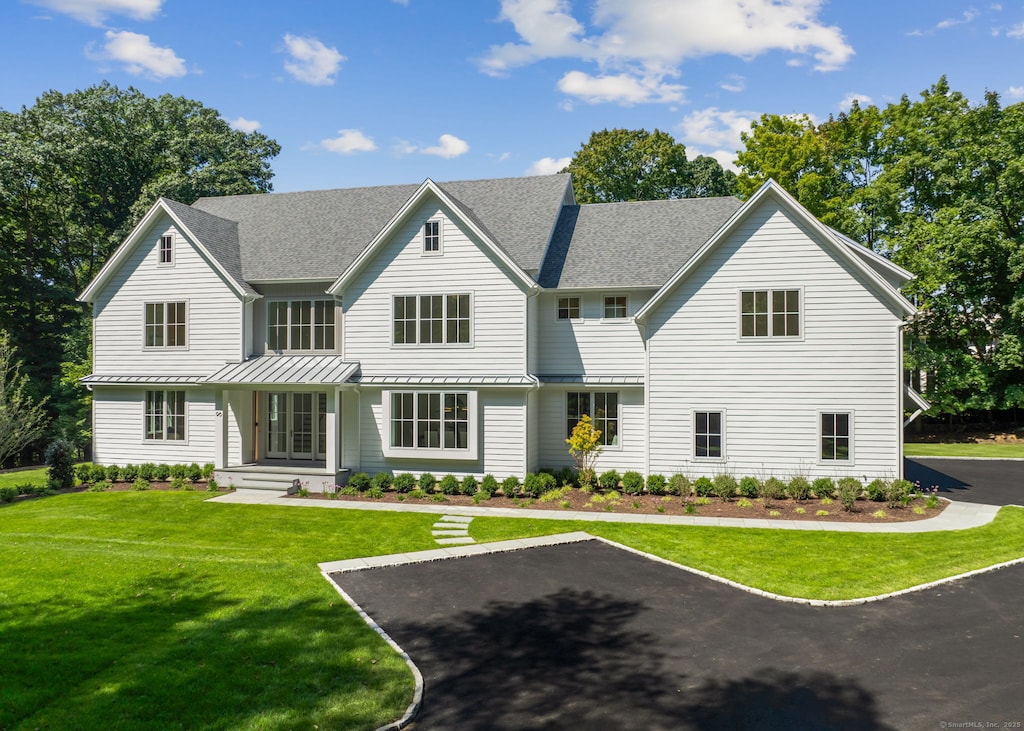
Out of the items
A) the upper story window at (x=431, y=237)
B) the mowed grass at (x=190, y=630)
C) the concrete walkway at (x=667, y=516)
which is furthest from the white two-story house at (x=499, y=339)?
the mowed grass at (x=190, y=630)

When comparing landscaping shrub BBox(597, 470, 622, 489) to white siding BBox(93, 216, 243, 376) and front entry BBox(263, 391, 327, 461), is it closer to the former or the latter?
front entry BBox(263, 391, 327, 461)

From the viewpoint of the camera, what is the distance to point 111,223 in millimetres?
39031

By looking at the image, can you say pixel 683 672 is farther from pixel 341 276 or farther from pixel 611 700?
pixel 341 276

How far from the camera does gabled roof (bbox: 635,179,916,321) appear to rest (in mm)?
18516

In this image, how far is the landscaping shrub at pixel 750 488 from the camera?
19.0 metres

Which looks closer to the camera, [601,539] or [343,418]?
[601,539]

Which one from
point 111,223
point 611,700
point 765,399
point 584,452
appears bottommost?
point 611,700

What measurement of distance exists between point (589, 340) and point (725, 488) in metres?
6.68

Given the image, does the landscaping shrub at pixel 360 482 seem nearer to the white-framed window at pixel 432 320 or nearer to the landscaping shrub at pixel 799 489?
the white-framed window at pixel 432 320

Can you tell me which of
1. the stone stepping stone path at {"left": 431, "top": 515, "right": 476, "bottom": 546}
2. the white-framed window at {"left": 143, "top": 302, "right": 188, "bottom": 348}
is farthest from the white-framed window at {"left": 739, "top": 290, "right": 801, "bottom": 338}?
the white-framed window at {"left": 143, "top": 302, "right": 188, "bottom": 348}

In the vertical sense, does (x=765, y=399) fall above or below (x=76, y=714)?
above

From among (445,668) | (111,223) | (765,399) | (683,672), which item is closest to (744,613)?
(683,672)

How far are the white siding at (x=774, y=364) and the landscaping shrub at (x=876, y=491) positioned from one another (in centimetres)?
53

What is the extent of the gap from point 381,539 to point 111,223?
34762 mm
